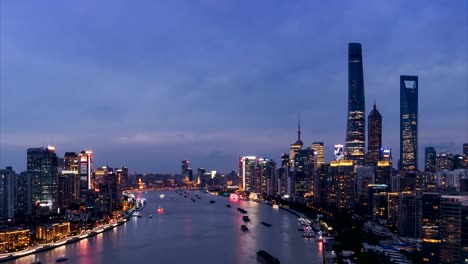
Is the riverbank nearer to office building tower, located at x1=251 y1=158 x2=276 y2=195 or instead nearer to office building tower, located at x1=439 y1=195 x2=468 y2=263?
office building tower, located at x1=439 y1=195 x2=468 y2=263

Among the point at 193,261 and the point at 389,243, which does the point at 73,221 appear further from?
the point at 389,243

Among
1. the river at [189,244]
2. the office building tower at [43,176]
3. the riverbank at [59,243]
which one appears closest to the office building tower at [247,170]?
the office building tower at [43,176]

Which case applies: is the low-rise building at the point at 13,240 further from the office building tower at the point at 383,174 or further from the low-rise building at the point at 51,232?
the office building tower at the point at 383,174

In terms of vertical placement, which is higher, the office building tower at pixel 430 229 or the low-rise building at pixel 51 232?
the office building tower at pixel 430 229

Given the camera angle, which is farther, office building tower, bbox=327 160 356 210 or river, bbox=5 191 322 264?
office building tower, bbox=327 160 356 210

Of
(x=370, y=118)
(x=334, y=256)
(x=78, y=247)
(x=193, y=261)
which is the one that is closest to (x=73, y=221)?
(x=78, y=247)

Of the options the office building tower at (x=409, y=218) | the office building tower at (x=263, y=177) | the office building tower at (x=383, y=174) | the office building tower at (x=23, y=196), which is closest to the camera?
the office building tower at (x=409, y=218)

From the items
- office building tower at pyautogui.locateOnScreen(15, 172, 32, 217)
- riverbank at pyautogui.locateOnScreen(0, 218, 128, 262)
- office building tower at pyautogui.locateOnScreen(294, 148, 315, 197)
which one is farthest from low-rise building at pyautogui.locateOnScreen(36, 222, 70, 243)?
office building tower at pyautogui.locateOnScreen(294, 148, 315, 197)
